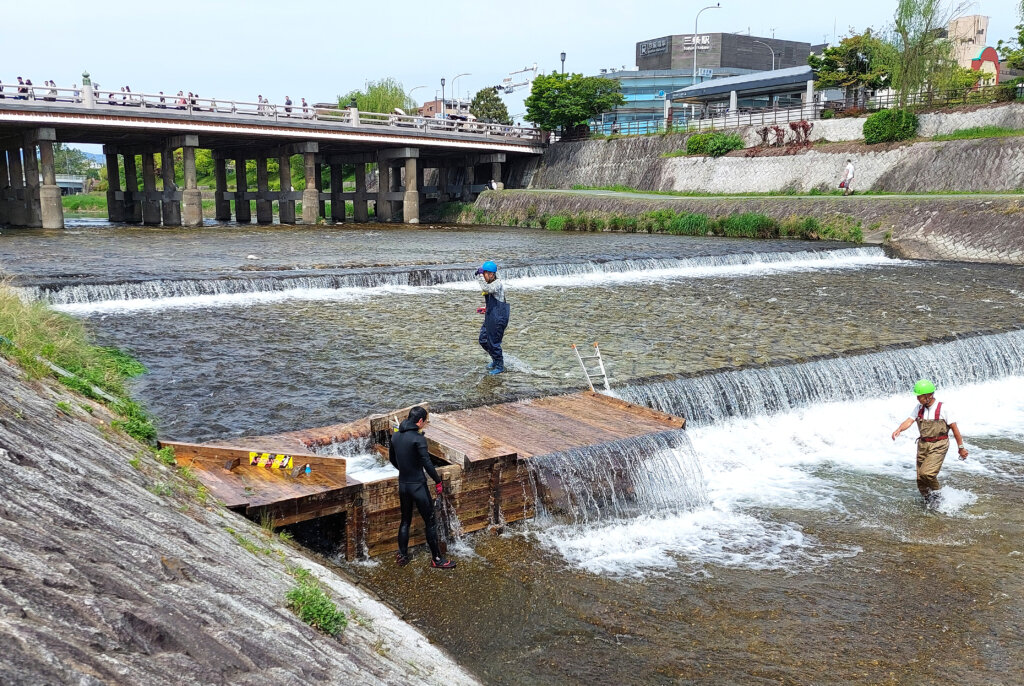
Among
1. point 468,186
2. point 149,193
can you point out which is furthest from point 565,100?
point 149,193

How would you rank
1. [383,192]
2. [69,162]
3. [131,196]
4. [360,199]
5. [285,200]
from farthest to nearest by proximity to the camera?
1. [69,162]
2. [360,199]
3. [383,192]
4. [131,196]
5. [285,200]

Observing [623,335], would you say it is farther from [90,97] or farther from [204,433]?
[90,97]

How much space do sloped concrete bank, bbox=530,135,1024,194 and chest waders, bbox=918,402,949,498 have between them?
27.7m

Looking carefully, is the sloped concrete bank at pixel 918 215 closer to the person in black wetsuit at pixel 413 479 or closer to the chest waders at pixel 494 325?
the chest waders at pixel 494 325

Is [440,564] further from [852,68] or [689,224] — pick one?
[852,68]

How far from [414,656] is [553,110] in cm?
5635

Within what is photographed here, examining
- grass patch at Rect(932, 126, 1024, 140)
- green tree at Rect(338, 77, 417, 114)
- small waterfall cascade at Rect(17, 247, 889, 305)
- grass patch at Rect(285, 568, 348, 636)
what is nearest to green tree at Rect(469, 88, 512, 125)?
green tree at Rect(338, 77, 417, 114)

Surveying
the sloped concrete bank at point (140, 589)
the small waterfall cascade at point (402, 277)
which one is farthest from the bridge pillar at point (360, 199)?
the sloped concrete bank at point (140, 589)

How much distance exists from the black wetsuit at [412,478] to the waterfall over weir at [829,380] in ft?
15.4

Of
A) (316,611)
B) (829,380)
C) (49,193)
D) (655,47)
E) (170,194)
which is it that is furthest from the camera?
(655,47)

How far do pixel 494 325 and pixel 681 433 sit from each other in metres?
3.53

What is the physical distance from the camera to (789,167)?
43.3 m

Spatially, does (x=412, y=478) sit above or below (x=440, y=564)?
above

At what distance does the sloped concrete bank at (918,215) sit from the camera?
27484 millimetres
